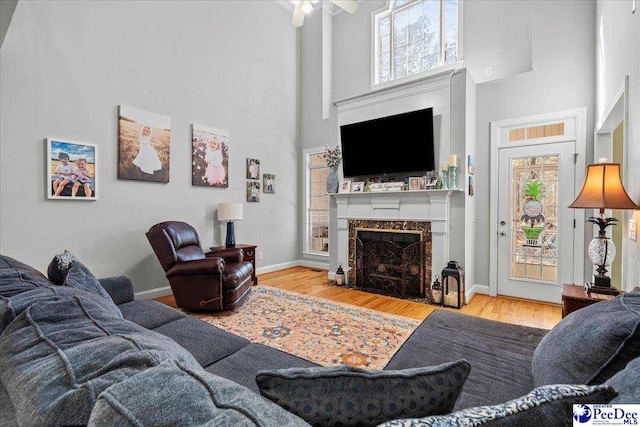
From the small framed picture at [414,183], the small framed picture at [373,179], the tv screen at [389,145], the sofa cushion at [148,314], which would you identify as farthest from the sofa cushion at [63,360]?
the small framed picture at [373,179]

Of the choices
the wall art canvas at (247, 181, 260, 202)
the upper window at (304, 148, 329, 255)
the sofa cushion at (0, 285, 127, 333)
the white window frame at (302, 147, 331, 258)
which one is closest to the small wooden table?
the sofa cushion at (0, 285, 127, 333)

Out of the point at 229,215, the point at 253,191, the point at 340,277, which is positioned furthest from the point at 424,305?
the point at 253,191

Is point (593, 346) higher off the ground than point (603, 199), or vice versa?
point (603, 199)

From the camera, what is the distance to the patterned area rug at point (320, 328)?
2387 mm

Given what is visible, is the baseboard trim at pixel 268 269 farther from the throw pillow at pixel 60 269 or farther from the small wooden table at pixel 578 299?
the small wooden table at pixel 578 299

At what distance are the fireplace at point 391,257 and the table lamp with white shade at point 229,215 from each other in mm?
1732

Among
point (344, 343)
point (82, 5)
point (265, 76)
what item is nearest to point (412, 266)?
point (344, 343)

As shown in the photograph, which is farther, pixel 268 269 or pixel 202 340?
pixel 268 269

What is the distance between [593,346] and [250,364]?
1.26m

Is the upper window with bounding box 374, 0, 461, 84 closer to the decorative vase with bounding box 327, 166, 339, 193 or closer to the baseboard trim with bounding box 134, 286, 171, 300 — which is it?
the decorative vase with bounding box 327, 166, 339, 193

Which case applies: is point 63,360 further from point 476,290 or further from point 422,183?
point 476,290

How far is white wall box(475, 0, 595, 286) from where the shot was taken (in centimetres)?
337

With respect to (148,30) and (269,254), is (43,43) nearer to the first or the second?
(148,30)

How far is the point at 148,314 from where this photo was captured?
1.97 meters
